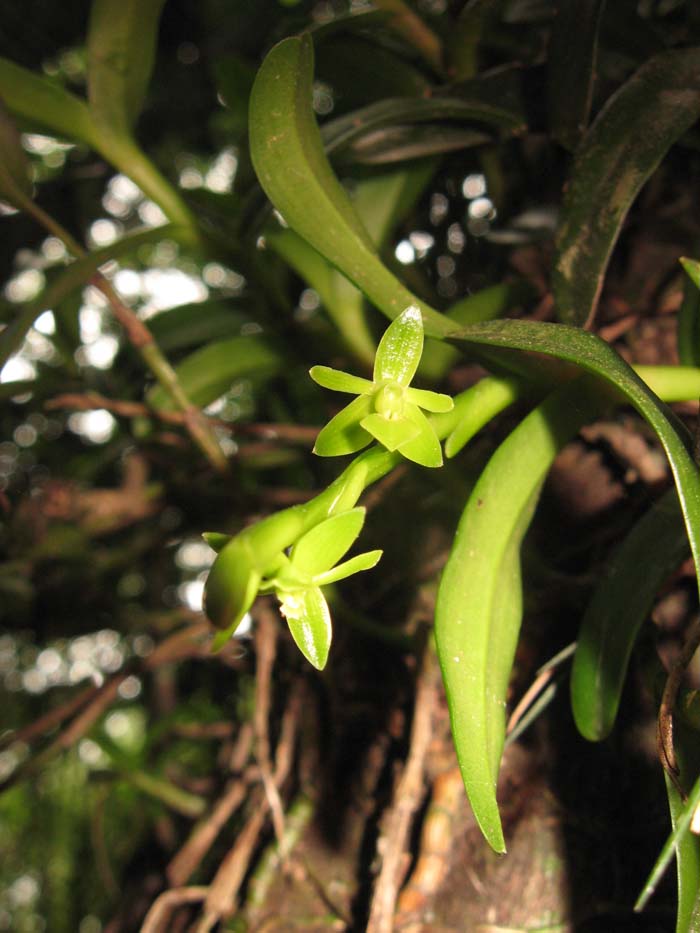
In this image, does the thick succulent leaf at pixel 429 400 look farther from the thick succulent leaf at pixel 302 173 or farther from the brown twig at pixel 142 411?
the brown twig at pixel 142 411

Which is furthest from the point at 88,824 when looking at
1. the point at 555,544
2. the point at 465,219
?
the point at 465,219

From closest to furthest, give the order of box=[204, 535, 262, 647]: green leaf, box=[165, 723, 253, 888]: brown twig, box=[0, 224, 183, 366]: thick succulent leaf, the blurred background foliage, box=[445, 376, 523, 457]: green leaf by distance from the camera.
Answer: box=[204, 535, 262, 647]: green leaf
box=[445, 376, 523, 457]: green leaf
box=[0, 224, 183, 366]: thick succulent leaf
the blurred background foliage
box=[165, 723, 253, 888]: brown twig

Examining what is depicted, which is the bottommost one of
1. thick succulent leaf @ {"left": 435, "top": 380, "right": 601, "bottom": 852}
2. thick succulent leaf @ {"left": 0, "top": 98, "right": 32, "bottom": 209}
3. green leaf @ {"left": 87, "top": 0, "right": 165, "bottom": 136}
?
thick succulent leaf @ {"left": 435, "top": 380, "right": 601, "bottom": 852}

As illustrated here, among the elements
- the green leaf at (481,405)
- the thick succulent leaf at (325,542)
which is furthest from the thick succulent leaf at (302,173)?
the thick succulent leaf at (325,542)

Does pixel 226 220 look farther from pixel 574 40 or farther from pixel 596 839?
pixel 596 839

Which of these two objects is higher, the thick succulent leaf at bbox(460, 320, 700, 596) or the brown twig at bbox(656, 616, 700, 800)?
the thick succulent leaf at bbox(460, 320, 700, 596)

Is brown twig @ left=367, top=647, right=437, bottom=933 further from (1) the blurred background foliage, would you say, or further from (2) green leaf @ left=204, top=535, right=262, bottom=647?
(2) green leaf @ left=204, top=535, right=262, bottom=647

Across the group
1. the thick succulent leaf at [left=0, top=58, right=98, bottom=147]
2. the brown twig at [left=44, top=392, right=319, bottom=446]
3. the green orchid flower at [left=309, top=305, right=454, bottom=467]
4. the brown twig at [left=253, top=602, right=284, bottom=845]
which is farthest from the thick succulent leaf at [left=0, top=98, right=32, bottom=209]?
the brown twig at [left=253, top=602, right=284, bottom=845]

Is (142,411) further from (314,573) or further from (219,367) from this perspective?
(314,573)
